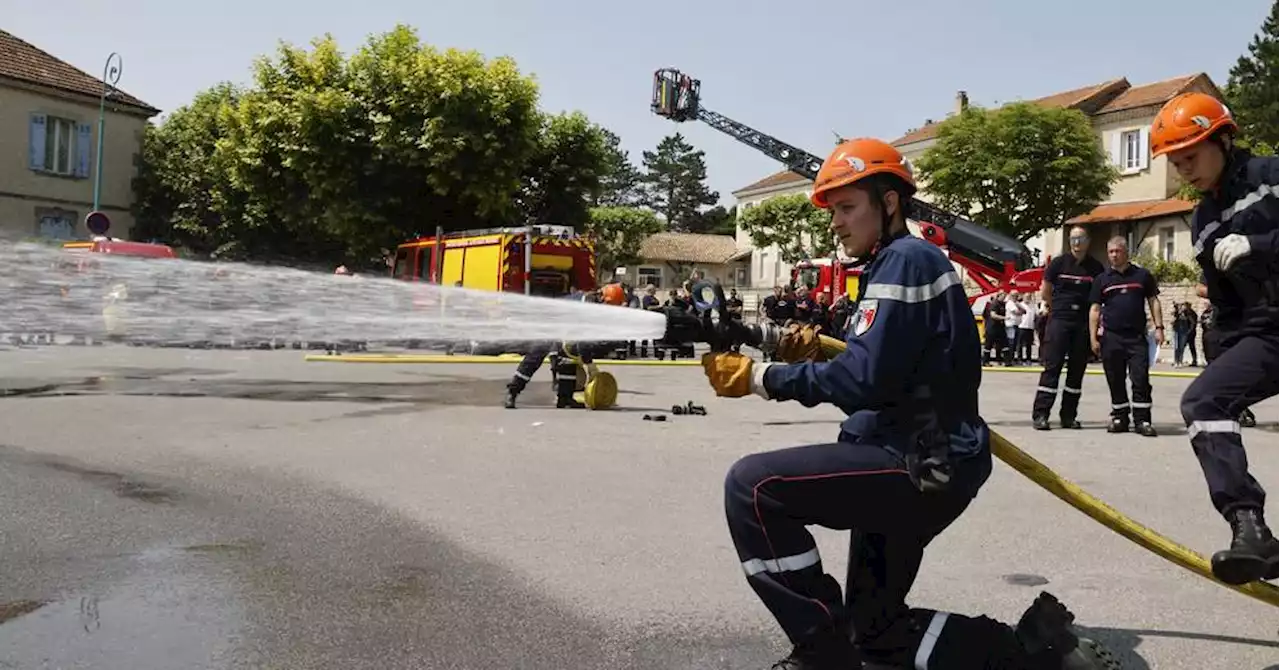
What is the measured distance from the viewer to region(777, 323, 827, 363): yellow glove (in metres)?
3.61

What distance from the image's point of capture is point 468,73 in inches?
1272

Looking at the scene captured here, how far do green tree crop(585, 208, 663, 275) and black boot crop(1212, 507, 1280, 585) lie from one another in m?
72.4

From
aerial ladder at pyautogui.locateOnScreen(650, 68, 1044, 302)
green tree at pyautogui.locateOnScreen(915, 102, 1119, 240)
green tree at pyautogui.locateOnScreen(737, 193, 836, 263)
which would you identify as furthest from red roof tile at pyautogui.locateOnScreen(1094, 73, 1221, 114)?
aerial ladder at pyautogui.locateOnScreen(650, 68, 1044, 302)

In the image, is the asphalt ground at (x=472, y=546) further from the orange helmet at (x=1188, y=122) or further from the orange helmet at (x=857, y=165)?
the orange helmet at (x=1188, y=122)

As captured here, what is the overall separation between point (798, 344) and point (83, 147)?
41251 mm

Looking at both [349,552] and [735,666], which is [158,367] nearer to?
[349,552]

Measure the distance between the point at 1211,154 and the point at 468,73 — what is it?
30.0 m

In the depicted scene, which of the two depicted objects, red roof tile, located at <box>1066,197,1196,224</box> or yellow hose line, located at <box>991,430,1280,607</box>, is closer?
yellow hose line, located at <box>991,430,1280,607</box>

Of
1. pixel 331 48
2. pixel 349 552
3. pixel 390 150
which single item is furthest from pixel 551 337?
pixel 331 48

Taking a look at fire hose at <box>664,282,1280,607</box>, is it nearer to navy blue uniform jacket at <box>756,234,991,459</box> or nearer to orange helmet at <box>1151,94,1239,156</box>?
navy blue uniform jacket at <box>756,234,991,459</box>

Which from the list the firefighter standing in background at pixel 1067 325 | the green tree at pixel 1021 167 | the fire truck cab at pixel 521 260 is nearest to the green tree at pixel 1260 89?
the green tree at pixel 1021 167

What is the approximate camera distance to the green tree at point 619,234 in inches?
3019

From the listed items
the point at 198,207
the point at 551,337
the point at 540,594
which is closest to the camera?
the point at 540,594

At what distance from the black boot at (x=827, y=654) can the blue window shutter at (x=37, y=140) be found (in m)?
40.5
